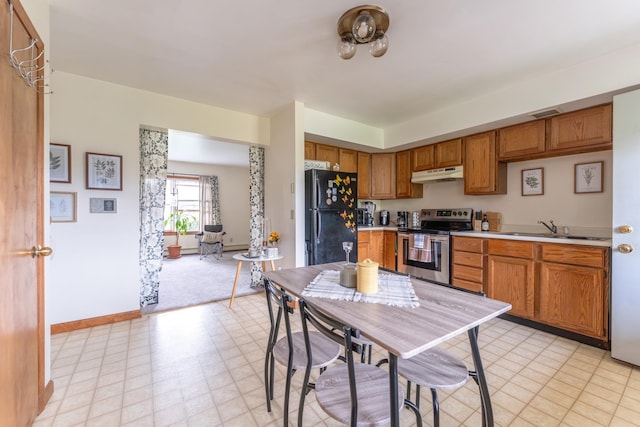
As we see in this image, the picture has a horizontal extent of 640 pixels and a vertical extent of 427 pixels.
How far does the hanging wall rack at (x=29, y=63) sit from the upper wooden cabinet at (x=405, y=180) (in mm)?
3990

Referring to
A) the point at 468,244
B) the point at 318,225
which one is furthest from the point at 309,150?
the point at 468,244

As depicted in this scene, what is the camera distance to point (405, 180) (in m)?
4.30

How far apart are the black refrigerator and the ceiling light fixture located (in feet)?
5.03

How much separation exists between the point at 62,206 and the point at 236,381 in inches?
90.9

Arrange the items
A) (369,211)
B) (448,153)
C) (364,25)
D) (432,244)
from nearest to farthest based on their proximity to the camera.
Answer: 1. (364,25)
2. (432,244)
3. (448,153)
4. (369,211)

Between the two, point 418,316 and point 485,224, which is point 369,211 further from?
point 418,316

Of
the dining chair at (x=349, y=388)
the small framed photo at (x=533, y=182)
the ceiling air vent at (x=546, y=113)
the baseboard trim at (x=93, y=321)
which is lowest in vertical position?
the baseboard trim at (x=93, y=321)

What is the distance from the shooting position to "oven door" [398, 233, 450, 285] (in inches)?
133

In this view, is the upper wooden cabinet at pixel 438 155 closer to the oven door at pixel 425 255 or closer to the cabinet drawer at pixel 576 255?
the oven door at pixel 425 255

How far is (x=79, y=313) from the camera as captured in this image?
2.67 meters

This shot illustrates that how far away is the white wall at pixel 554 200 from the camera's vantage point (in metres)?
2.73

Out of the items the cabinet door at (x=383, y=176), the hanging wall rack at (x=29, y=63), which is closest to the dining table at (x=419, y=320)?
the hanging wall rack at (x=29, y=63)

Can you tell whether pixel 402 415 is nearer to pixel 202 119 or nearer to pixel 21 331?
pixel 21 331

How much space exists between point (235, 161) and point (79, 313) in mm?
4830
